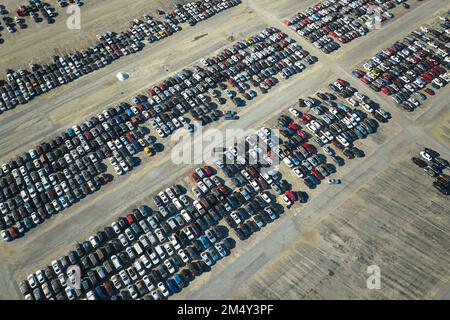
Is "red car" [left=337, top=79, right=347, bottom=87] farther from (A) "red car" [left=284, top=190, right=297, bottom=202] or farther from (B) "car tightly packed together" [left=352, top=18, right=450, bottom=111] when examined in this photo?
(A) "red car" [left=284, top=190, right=297, bottom=202]

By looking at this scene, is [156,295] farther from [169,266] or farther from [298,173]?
[298,173]

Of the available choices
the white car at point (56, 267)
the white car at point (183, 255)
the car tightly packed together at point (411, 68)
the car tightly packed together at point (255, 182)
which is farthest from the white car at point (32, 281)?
the car tightly packed together at point (411, 68)

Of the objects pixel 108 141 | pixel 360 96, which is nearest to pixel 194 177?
pixel 108 141

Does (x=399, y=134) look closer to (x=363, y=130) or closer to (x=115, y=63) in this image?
(x=363, y=130)

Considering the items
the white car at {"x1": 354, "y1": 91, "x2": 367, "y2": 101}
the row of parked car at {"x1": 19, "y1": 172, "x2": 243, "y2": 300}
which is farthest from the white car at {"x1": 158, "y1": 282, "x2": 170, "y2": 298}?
the white car at {"x1": 354, "y1": 91, "x2": 367, "y2": 101}

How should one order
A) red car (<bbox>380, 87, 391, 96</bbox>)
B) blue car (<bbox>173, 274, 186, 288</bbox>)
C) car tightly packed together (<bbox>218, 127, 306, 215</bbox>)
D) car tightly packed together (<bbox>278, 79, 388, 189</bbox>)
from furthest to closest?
red car (<bbox>380, 87, 391, 96</bbox>) → car tightly packed together (<bbox>278, 79, 388, 189</bbox>) → car tightly packed together (<bbox>218, 127, 306, 215</bbox>) → blue car (<bbox>173, 274, 186, 288</bbox>)

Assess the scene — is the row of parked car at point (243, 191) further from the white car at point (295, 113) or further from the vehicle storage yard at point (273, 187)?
the white car at point (295, 113)
